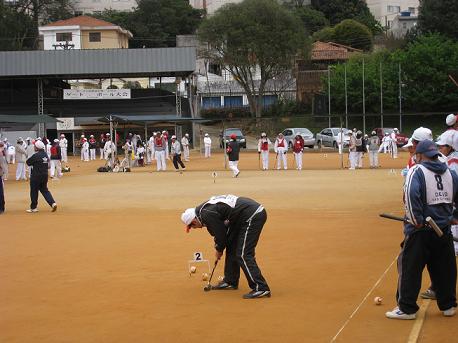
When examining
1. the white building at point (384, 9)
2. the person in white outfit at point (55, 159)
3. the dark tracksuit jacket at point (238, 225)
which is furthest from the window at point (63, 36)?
the dark tracksuit jacket at point (238, 225)

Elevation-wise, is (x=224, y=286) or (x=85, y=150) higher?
(x=85, y=150)

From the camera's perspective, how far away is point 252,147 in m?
60.9

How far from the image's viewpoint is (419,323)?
24.1ft

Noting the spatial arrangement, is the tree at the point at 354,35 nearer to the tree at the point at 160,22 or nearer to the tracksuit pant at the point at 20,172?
the tree at the point at 160,22

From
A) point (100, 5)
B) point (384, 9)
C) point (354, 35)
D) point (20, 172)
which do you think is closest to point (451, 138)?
point (20, 172)

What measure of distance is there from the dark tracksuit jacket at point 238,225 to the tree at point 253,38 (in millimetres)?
57952

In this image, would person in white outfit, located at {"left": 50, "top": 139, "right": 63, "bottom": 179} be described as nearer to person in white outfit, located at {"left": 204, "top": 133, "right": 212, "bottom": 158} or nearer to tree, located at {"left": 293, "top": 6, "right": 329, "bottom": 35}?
person in white outfit, located at {"left": 204, "top": 133, "right": 212, "bottom": 158}

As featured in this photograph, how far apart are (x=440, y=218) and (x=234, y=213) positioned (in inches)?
99.8

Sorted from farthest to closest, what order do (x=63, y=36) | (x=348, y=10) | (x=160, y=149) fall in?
(x=348, y=10) → (x=63, y=36) → (x=160, y=149)

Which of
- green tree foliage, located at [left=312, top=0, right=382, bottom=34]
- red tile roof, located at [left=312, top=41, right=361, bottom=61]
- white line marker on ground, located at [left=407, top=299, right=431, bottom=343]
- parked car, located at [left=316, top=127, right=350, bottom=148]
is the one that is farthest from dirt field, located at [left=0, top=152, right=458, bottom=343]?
green tree foliage, located at [left=312, top=0, right=382, bottom=34]

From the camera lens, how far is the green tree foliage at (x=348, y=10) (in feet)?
299

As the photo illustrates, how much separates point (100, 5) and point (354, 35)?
41887 millimetres

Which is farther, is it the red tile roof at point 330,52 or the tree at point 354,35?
the tree at point 354,35

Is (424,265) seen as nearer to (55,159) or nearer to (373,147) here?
(55,159)
